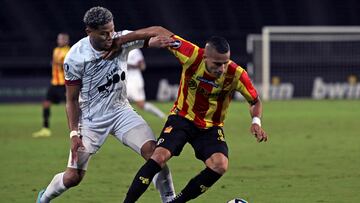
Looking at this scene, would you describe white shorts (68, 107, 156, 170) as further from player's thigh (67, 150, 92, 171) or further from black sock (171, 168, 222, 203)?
black sock (171, 168, 222, 203)

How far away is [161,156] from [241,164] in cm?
528

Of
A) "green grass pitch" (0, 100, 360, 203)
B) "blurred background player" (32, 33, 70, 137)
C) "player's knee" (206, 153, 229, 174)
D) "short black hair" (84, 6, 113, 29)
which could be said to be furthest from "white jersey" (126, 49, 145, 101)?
A: "player's knee" (206, 153, 229, 174)

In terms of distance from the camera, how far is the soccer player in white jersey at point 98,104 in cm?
878

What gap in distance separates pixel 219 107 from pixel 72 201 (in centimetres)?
220

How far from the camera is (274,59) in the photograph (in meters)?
31.7

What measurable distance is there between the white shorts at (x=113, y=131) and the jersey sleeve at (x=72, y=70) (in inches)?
18.1

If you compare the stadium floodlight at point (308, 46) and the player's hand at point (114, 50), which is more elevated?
the stadium floodlight at point (308, 46)

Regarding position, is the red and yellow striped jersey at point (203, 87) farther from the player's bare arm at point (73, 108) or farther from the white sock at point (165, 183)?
the player's bare arm at point (73, 108)

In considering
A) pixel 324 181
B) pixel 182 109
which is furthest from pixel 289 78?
pixel 182 109

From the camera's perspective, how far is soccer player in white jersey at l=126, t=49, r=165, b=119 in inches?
846

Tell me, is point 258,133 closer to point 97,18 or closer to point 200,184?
point 200,184

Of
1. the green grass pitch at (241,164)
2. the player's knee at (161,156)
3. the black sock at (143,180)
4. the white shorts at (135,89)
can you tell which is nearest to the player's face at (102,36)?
the player's knee at (161,156)

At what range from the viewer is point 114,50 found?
8.85m

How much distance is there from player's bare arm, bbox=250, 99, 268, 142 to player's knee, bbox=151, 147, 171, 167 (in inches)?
32.0
